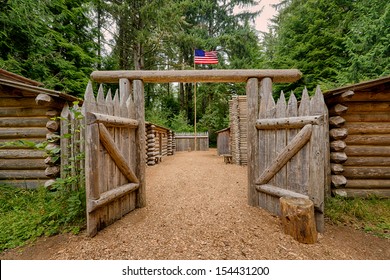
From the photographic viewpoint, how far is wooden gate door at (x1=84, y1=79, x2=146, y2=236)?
2729mm

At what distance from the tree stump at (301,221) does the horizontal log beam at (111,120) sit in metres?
3.19

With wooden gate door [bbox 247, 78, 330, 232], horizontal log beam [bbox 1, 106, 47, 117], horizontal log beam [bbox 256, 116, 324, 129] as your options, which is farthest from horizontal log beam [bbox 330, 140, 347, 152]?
horizontal log beam [bbox 1, 106, 47, 117]

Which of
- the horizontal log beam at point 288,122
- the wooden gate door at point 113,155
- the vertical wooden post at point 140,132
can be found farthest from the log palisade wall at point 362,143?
the wooden gate door at point 113,155

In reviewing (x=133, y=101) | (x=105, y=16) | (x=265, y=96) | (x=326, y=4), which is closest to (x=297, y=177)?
(x=265, y=96)

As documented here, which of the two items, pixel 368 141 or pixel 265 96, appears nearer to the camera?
pixel 265 96

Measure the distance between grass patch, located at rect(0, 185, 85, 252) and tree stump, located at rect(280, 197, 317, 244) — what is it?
11.2 feet

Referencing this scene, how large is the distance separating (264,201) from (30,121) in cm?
610

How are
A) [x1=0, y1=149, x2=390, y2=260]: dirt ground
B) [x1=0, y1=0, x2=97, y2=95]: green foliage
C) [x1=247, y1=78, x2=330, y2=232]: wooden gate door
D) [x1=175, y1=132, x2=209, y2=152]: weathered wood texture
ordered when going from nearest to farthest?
[x1=0, y1=149, x2=390, y2=260]: dirt ground < [x1=247, y1=78, x2=330, y2=232]: wooden gate door < [x1=0, y1=0, x2=97, y2=95]: green foliage < [x1=175, y1=132, x2=209, y2=152]: weathered wood texture

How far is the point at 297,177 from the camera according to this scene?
3.21 metres

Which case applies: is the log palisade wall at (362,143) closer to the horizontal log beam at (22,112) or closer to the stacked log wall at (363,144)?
the stacked log wall at (363,144)

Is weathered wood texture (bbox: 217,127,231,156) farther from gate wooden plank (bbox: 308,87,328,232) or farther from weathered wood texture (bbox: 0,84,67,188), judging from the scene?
weathered wood texture (bbox: 0,84,67,188)

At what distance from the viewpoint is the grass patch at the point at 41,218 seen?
2883mm

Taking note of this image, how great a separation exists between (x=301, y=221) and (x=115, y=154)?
3265mm
